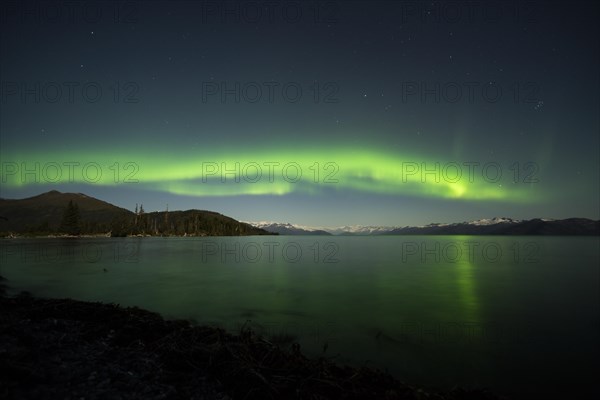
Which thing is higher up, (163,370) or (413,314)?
(163,370)

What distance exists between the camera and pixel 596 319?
1975 cm

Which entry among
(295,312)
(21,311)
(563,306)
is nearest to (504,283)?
(563,306)

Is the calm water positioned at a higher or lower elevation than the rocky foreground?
lower

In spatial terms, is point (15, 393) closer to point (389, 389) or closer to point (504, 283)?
point (389, 389)

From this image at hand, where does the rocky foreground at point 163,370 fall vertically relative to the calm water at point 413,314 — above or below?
above

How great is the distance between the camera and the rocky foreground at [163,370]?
7.50m

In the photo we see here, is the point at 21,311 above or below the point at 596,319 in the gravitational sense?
above

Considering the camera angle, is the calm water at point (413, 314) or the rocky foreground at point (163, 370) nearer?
the rocky foreground at point (163, 370)

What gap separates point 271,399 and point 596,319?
23638mm

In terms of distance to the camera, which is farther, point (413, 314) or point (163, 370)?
point (413, 314)

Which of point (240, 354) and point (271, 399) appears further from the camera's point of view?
point (240, 354)

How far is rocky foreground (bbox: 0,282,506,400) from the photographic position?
7.50m

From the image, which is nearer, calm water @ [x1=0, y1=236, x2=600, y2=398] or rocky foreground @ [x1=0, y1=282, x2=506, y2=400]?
rocky foreground @ [x1=0, y1=282, x2=506, y2=400]

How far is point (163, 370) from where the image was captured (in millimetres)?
9047
